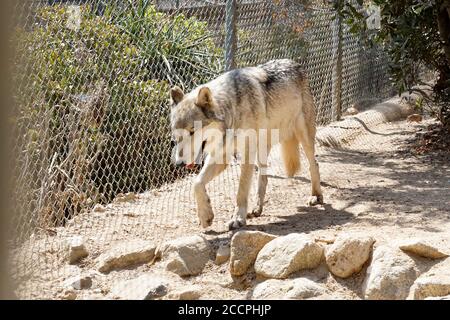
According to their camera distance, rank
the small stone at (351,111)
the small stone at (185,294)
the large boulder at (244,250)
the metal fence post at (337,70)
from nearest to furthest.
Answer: the small stone at (185,294) < the large boulder at (244,250) < the metal fence post at (337,70) < the small stone at (351,111)

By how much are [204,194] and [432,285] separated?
184cm

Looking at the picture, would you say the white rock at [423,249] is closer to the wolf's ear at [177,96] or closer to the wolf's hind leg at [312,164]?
the wolf's hind leg at [312,164]

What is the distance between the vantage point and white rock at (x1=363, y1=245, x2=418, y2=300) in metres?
4.16

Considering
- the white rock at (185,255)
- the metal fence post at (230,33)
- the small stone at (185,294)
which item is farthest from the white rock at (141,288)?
the metal fence post at (230,33)

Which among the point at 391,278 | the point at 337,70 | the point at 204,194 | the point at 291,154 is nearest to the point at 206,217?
the point at 204,194

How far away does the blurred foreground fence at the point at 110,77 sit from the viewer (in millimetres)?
5297

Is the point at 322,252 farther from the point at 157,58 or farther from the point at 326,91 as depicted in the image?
the point at 326,91

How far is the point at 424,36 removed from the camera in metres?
Answer: 7.96

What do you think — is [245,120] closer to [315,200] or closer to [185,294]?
[315,200]

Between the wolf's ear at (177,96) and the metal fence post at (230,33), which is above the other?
the metal fence post at (230,33)

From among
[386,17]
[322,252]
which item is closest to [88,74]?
[322,252]

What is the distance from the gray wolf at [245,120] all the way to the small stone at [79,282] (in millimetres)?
1100

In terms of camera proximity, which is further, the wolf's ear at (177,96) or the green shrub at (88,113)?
the green shrub at (88,113)
